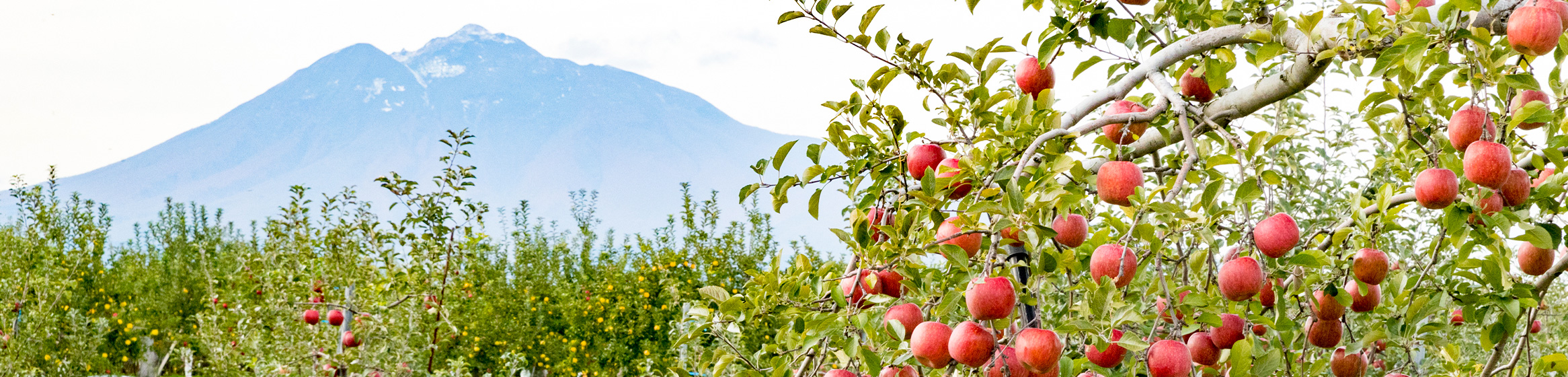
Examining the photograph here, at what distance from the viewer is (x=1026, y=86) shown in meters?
1.60

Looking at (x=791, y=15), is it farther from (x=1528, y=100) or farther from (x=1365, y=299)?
(x=1528, y=100)

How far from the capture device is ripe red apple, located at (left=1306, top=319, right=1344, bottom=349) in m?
1.57

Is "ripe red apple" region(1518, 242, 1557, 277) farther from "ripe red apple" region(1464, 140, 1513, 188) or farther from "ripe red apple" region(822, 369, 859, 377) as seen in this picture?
"ripe red apple" region(822, 369, 859, 377)

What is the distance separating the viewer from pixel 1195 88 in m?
1.73

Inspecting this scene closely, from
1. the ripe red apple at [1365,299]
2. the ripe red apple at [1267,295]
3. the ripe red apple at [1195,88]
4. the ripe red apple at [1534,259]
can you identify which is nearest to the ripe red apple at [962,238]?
the ripe red apple at [1267,295]

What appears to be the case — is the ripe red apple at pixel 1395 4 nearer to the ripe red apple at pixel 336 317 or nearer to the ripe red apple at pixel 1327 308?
the ripe red apple at pixel 1327 308

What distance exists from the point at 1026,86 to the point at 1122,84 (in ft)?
0.61

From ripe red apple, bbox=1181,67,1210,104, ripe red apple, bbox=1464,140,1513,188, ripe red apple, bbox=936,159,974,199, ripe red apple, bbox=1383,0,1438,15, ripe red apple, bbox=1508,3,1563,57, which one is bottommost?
ripe red apple, bbox=1464,140,1513,188

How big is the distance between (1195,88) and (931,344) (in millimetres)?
880

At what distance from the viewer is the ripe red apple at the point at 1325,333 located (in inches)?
61.7

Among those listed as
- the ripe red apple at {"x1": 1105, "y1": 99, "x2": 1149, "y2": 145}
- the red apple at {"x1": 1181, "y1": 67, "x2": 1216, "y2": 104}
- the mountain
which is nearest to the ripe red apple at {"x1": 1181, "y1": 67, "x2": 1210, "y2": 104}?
the red apple at {"x1": 1181, "y1": 67, "x2": 1216, "y2": 104}

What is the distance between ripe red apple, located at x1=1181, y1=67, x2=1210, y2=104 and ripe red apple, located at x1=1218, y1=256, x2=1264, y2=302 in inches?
22.3

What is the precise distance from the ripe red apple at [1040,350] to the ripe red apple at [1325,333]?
26.3 inches

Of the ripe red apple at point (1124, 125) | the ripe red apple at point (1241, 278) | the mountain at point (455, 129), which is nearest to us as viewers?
the ripe red apple at point (1241, 278)
